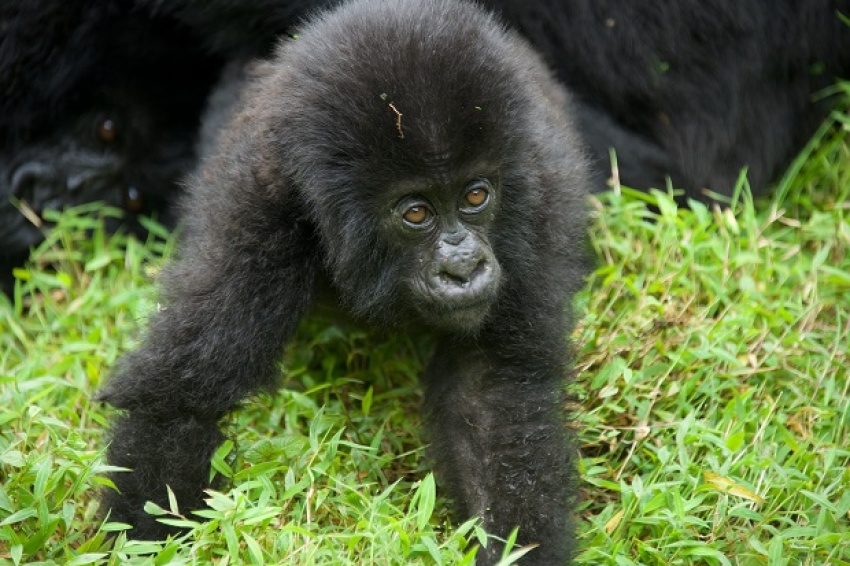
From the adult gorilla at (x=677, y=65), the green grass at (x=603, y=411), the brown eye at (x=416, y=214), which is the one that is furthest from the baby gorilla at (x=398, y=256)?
the adult gorilla at (x=677, y=65)

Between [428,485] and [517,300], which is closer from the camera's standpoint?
[428,485]

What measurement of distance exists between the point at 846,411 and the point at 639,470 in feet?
2.32

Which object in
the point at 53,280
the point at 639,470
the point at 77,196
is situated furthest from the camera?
the point at 77,196

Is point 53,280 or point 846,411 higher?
point 846,411

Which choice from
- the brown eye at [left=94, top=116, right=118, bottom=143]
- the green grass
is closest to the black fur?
the green grass

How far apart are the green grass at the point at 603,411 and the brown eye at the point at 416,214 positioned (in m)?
0.74

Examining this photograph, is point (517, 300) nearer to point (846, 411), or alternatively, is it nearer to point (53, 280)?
point (846, 411)

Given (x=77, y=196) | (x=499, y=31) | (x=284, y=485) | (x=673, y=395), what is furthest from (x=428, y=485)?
(x=77, y=196)

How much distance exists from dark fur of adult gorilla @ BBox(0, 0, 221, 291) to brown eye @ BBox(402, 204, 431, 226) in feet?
6.57

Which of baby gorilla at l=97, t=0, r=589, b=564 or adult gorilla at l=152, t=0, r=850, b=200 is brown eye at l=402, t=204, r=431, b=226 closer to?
baby gorilla at l=97, t=0, r=589, b=564

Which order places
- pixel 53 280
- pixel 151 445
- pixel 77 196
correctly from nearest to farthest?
pixel 151 445 < pixel 53 280 < pixel 77 196

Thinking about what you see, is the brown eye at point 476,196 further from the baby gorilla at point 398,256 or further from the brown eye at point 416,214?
the brown eye at point 416,214

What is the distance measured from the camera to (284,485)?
11.7 ft

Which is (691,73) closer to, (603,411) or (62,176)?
(603,411)
